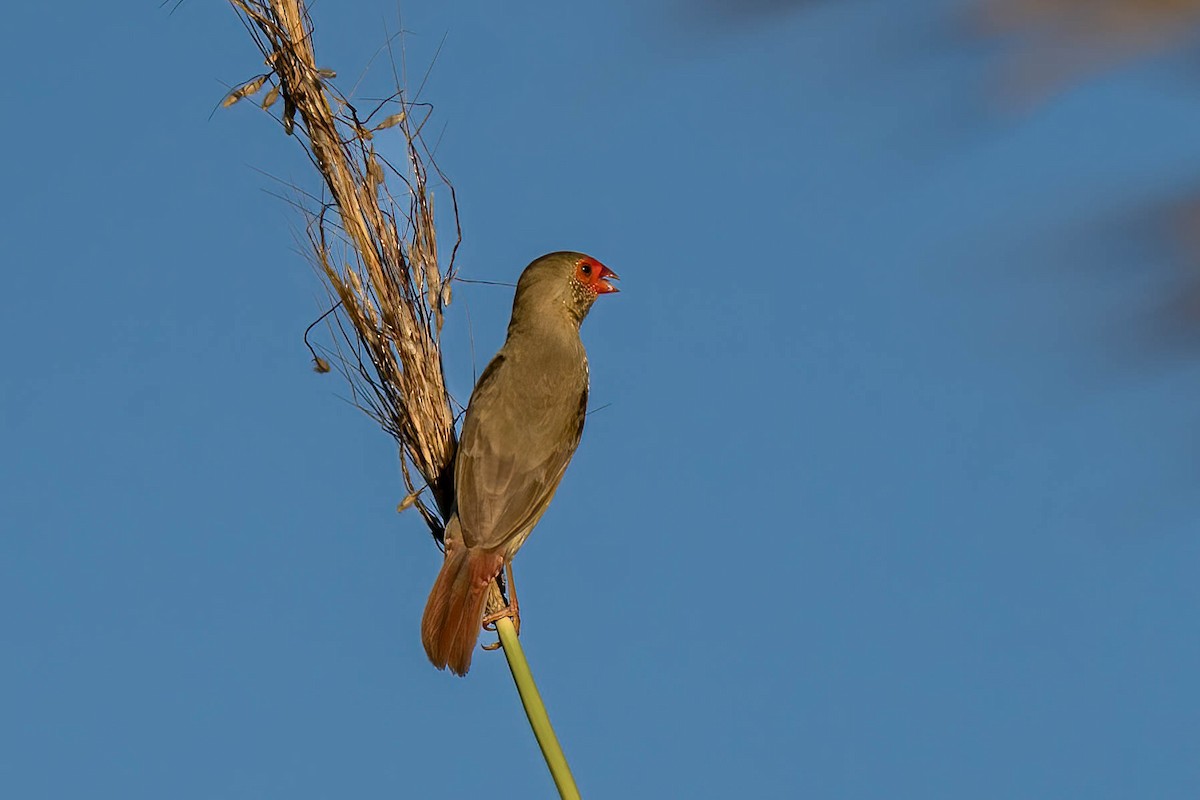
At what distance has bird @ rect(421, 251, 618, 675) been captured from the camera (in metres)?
2.33

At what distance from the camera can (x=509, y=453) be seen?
2.63m

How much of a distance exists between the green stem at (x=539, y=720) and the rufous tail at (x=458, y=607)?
60 centimetres

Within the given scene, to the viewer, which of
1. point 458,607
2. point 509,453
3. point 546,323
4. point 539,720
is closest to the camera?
point 539,720

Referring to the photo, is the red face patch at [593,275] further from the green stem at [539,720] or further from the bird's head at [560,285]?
the green stem at [539,720]

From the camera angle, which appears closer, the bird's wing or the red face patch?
the bird's wing

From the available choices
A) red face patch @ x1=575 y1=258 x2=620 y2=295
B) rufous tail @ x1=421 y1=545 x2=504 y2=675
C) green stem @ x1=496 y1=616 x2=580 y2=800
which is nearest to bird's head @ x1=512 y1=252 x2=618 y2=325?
red face patch @ x1=575 y1=258 x2=620 y2=295

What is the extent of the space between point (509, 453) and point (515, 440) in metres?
0.06

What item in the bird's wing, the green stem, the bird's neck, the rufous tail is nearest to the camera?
the green stem

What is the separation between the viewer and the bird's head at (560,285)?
3072 mm

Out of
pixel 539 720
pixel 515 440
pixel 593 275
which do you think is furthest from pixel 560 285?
pixel 539 720

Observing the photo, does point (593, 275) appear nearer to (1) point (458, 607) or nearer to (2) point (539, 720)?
(1) point (458, 607)

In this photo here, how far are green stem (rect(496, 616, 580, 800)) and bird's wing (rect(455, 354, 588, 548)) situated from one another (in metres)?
0.74

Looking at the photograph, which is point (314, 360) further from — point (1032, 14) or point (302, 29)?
point (1032, 14)

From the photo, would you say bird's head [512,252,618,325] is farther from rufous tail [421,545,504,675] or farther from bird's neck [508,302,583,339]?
rufous tail [421,545,504,675]
